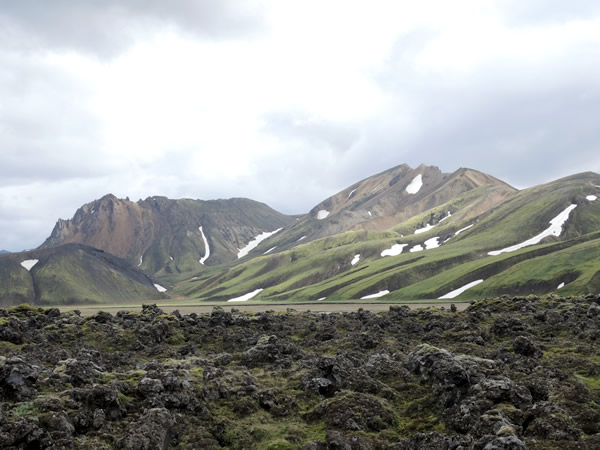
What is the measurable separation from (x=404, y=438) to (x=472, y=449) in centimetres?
625

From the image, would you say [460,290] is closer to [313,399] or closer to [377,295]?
[377,295]

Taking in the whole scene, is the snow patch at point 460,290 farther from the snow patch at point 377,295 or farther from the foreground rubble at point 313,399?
the foreground rubble at point 313,399

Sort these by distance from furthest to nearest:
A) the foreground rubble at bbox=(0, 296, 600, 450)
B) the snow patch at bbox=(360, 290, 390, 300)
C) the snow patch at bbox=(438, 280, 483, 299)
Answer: the snow patch at bbox=(360, 290, 390, 300) < the snow patch at bbox=(438, 280, 483, 299) < the foreground rubble at bbox=(0, 296, 600, 450)

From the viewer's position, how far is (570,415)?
2127cm

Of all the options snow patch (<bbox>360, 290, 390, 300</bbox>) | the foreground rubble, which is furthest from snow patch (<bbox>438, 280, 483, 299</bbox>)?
the foreground rubble

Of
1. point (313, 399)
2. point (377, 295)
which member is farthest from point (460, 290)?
point (313, 399)

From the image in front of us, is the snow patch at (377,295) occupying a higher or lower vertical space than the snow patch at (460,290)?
higher

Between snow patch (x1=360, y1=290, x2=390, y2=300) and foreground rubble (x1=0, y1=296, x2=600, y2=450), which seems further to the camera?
A: snow patch (x1=360, y1=290, x2=390, y2=300)

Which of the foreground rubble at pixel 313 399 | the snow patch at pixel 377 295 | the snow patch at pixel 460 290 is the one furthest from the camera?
the snow patch at pixel 377 295

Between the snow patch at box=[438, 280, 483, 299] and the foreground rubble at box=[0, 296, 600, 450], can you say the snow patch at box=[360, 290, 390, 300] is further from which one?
the foreground rubble at box=[0, 296, 600, 450]

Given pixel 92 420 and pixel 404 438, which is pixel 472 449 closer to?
pixel 404 438

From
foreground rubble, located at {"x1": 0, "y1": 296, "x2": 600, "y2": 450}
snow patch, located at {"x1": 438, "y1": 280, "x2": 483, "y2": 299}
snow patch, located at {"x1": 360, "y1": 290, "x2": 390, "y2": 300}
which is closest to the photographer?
foreground rubble, located at {"x1": 0, "y1": 296, "x2": 600, "y2": 450}

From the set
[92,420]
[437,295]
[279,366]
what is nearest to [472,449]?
[92,420]

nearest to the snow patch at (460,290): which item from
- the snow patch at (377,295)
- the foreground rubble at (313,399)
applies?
the snow patch at (377,295)
